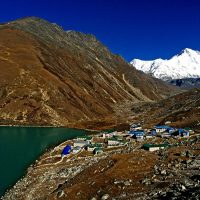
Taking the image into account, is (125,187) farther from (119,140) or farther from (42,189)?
(119,140)

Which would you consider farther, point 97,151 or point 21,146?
point 21,146

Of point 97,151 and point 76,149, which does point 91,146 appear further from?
point 97,151

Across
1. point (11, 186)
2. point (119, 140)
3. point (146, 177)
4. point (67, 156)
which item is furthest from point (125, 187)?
point (119, 140)

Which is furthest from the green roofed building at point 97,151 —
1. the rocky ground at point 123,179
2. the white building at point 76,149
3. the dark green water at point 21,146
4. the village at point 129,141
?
the dark green water at point 21,146

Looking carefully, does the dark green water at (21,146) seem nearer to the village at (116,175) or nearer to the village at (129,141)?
the village at (116,175)

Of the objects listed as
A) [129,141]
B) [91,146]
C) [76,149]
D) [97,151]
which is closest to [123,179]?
[97,151]

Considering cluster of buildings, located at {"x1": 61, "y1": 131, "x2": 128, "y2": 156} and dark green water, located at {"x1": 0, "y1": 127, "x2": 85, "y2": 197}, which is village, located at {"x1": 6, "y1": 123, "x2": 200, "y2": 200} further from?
Result: dark green water, located at {"x1": 0, "y1": 127, "x2": 85, "y2": 197}

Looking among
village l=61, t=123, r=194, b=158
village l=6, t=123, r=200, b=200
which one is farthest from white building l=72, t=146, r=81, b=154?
village l=6, t=123, r=200, b=200
